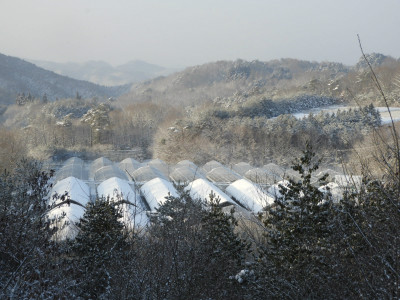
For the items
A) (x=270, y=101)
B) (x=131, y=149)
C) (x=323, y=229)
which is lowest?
(x=131, y=149)

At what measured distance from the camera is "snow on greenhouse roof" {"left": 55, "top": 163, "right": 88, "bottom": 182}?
23.5 metres

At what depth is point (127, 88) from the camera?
465 feet

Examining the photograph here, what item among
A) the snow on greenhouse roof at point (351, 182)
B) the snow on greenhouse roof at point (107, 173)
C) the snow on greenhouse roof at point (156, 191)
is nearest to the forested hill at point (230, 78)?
the snow on greenhouse roof at point (107, 173)

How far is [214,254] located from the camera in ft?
28.2

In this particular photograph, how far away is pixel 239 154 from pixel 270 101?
51.2 feet

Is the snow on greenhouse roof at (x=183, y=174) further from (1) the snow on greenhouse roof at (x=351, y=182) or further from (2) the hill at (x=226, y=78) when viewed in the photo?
(2) the hill at (x=226, y=78)

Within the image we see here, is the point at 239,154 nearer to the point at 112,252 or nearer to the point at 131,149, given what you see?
the point at 131,149

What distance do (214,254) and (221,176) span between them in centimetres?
1610

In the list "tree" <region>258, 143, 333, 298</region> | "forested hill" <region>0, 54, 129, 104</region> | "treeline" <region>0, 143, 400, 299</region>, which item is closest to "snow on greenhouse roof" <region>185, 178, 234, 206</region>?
"treeline" <region>0, 143, 400, 299</region>

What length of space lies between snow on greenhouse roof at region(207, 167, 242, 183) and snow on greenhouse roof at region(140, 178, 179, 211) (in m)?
5.12

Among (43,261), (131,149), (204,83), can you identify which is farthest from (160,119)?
(204,83)

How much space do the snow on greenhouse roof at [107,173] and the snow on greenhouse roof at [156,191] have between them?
158 inches

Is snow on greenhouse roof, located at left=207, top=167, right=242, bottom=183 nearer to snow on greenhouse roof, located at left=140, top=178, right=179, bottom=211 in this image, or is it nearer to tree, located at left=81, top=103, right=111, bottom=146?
snow on greenhouse roof, located at left=140, top=178, right=179, bottom=211

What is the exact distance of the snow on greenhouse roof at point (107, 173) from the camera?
23.6 meters
